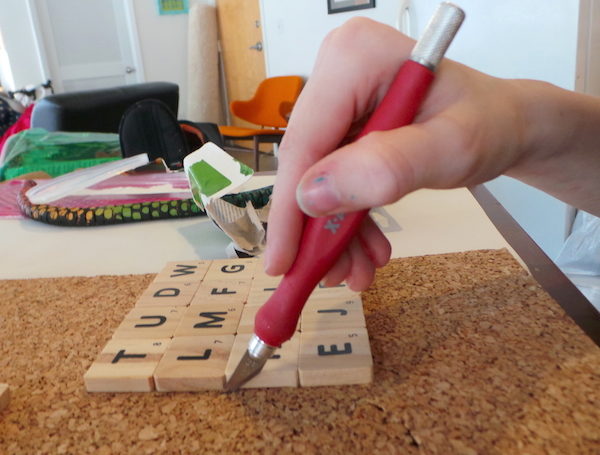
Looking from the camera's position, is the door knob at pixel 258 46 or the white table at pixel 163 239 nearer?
the white table at pixel 163 239

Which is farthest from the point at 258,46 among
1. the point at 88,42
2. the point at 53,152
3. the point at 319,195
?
the point at 319,195

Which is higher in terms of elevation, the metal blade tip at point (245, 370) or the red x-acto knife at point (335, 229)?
the red x-acto knife at point (335, 229)

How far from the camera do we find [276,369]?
15.2 inches

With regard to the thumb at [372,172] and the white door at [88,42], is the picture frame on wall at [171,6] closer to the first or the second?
the white door at [88,42]

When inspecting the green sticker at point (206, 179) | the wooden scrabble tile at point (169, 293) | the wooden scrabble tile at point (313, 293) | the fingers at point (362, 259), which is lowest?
the wooden scrabble tile at point (169, 293)

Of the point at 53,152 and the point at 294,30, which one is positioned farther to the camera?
the point at 294,30

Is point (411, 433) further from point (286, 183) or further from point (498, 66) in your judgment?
point (498, 66)

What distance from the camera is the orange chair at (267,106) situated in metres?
3.56

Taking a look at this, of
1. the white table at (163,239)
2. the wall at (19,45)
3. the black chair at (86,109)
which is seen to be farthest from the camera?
the wall at (19,45)

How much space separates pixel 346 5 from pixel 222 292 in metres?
3.15

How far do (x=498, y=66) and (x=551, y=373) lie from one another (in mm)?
1235

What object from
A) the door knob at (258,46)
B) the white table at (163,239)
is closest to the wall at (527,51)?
the white table at (163,239)

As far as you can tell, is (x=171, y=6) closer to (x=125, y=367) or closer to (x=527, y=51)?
(x=527, y=51)

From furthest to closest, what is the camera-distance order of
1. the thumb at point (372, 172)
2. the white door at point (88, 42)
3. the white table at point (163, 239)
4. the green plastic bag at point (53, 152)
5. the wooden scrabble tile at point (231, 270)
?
the white door at point (88, 42), the green plastic bag at point (53, 152), the white table at point (163, 239), the wooden scrabble tile at point (231, 270), the thumb at point (372, 172)
